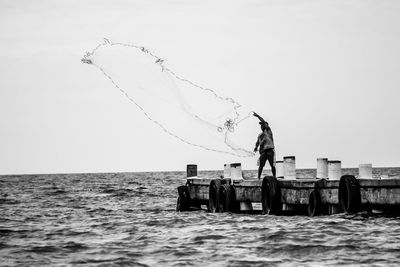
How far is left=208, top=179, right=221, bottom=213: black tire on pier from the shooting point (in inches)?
1161

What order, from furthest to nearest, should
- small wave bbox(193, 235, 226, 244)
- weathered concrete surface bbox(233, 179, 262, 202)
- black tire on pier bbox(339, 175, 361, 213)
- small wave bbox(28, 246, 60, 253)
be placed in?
weathered concrete surface bbox(233, 179, 262, 202)
black tire on pier bbox(339, 175, 361, 213)
small wave bbox(193, 235, 226, 244)
small wave bbox(28, 246, 60, 253)

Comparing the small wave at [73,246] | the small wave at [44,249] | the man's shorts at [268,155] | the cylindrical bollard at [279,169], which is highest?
the man's shorts at [268,155]

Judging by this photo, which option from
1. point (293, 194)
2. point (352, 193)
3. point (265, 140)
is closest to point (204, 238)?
point (352, 193)

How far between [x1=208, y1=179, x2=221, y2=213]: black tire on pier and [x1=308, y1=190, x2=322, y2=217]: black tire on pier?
5473 millimetres

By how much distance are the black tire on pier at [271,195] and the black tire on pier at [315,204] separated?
1.68 meters

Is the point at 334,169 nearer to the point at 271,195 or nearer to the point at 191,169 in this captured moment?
the point at 271,195

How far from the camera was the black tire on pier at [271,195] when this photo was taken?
26.0 metres

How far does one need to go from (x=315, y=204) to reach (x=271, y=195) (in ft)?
6.96

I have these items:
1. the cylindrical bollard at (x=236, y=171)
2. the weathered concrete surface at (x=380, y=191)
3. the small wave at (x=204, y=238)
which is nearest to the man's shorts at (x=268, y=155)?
the cylindrical bollard at (x=236, y=171)

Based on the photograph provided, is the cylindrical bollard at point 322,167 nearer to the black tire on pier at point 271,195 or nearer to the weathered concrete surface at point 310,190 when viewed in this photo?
the weathered concrete surface at point 310,190

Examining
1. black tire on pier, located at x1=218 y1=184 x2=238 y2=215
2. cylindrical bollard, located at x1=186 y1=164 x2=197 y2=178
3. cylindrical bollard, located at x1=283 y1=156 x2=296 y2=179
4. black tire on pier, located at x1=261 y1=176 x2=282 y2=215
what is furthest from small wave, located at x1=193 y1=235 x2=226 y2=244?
cylindrical bollard, located at x1=186 y1=164 x2=197 y2=178

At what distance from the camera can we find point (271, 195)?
26.2 metres

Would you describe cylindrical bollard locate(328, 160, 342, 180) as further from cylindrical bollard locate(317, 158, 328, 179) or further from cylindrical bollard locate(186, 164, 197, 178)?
cylindrical bollard locate(186, 164, 197, 178)

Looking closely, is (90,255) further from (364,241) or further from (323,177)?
(323,177)
